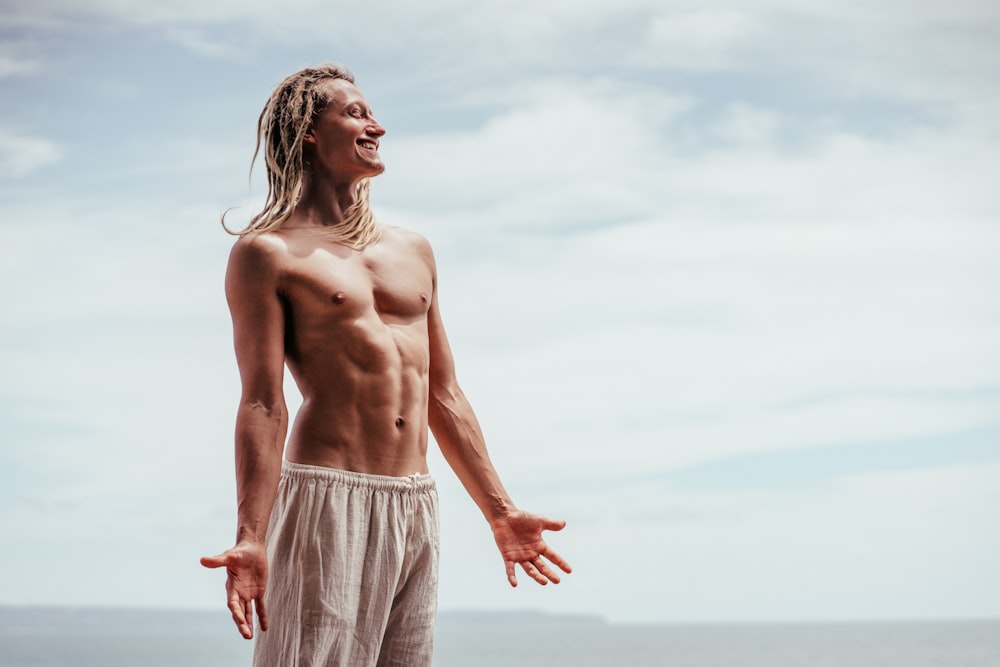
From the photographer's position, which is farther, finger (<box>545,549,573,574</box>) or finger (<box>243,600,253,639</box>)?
finger (<box>545,549,573,574</box>)

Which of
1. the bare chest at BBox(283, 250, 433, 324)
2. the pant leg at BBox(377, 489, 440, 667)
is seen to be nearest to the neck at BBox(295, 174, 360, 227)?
the bare chest at BBox(283, 250, 433, 324)

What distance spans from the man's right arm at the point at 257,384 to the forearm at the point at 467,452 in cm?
56

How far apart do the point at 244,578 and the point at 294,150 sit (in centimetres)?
119

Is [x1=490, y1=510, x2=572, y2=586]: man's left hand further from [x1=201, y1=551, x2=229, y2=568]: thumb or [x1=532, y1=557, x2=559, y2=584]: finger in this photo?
[x1=201, y1=551, x2=229, y2=568]: thumb

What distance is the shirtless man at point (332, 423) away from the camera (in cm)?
329

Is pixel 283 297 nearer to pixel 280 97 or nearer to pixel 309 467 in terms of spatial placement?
pixel 309 467

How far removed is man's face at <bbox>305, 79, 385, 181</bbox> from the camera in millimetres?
3672

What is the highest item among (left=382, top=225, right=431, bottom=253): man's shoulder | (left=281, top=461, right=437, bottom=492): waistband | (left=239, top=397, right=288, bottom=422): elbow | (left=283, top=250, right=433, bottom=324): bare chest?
(left=382, top=225, right=431, bottom=253): man's shoulder

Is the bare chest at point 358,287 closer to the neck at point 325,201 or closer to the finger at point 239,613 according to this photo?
the neck at point 325,201

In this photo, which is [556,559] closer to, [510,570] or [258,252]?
[510,570]

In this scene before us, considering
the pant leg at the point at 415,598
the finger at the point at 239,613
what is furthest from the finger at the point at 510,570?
the finger at the point at 239,613

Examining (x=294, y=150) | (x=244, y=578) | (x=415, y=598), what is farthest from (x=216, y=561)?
(x=294, y=150)

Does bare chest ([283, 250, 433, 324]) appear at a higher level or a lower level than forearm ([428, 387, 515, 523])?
higher

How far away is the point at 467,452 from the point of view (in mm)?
3791
